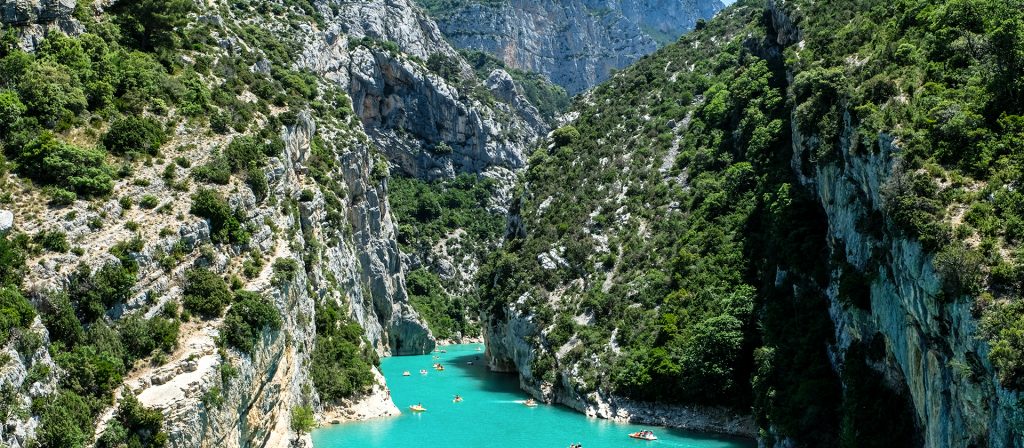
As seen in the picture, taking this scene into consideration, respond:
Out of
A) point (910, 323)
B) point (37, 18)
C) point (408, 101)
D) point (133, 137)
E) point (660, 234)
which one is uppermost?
point (408, 101)

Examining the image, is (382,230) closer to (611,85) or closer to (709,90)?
(611,85)

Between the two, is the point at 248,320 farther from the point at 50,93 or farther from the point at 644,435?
the point at 644,435

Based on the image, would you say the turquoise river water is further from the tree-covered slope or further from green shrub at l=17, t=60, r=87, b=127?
green shrub at l=17, t=60, r=87, b=127

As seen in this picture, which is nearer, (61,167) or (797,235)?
(61,167)

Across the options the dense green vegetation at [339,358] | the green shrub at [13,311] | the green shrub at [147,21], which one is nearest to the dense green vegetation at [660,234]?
the dense green vegetation at [339,358]

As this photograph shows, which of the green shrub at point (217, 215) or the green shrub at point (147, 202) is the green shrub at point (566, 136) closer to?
the green shrub at point (217, 215)

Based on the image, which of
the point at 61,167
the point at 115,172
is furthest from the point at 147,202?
the point at 61,167

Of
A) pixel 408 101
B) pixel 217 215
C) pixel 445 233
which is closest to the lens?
pixel 217 215

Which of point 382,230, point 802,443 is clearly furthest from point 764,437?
point 382,230
